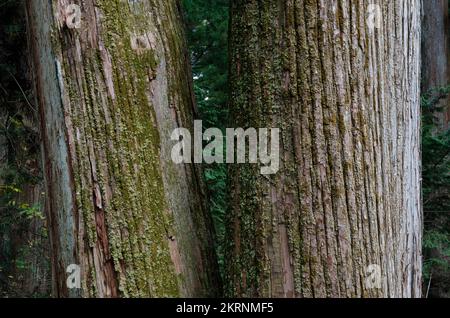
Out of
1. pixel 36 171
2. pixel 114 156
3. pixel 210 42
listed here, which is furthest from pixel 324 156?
pixel 210 42

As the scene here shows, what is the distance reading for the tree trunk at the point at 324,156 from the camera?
239cm

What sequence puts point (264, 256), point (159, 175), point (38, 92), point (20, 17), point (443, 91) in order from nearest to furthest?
point (264, 256), point (159, 175), point (38, 92), point (443, 91), point (20, 17)

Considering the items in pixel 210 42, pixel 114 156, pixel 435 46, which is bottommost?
pixel 114 156

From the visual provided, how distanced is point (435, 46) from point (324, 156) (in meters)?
10.2

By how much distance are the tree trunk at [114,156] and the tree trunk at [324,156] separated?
325 mm

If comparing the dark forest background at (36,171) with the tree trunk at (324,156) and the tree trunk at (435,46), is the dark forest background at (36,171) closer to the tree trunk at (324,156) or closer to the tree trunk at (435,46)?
the tree trunk at (324,156)

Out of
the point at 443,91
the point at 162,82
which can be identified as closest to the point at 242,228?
the point at 162,82

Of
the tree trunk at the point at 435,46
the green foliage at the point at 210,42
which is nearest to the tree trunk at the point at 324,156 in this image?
the green foliage at the point at 210,42

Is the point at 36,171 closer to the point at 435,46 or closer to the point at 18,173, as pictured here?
the point at 18,173

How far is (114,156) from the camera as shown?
8.30 feet

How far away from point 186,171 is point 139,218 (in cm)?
34

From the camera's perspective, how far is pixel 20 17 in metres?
6.45

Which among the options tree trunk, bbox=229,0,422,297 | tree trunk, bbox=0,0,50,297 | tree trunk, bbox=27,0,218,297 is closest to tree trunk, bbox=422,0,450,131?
tree trunk, bbox=0,0,50,297
